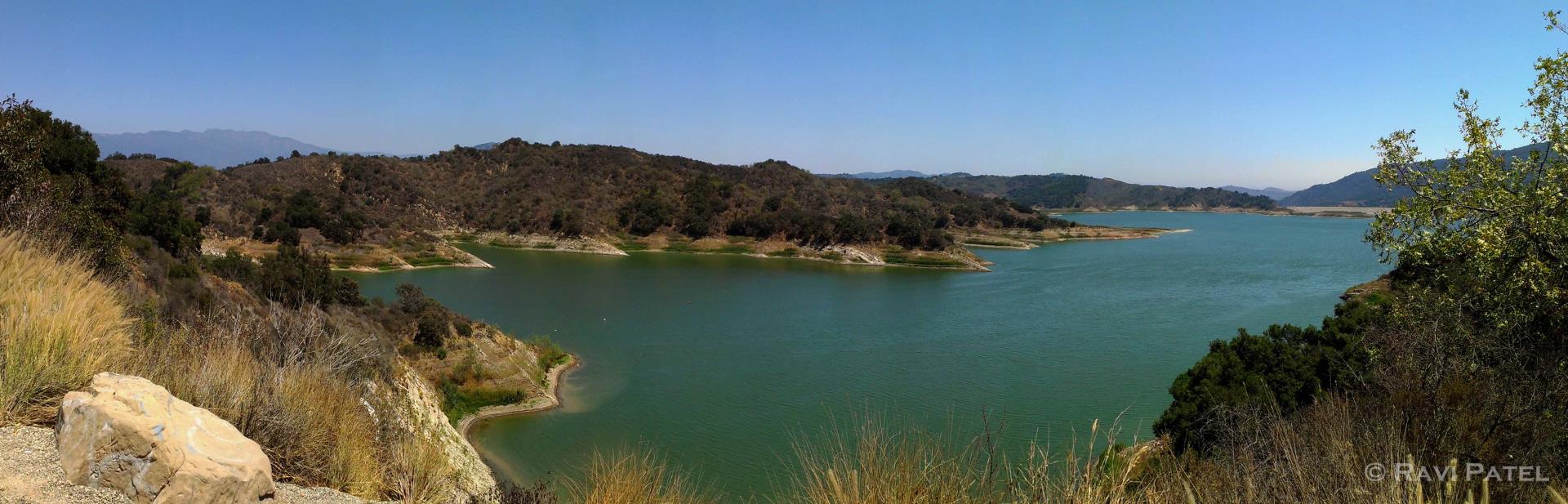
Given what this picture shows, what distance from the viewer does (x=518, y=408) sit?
55.4ft

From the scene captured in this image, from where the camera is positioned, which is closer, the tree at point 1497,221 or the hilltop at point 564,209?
the tree at point 1497,221

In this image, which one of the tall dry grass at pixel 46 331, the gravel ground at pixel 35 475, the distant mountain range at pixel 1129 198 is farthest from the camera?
the distant mountain range at pixel 1129 198

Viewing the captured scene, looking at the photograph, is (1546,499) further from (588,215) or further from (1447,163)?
(588,215)

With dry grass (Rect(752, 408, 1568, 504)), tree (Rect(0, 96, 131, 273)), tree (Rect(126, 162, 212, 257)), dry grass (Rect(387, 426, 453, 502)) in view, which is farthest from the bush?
tree (Rect(126, 162, 212, 257))

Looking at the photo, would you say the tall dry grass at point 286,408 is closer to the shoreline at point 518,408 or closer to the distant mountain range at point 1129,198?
the shoreline at point 518,408

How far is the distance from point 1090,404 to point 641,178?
61.5m

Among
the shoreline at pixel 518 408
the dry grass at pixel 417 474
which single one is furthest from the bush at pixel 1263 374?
the shoreline at pixel 518 408

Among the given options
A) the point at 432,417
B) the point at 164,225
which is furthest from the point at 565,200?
the point at 432,417

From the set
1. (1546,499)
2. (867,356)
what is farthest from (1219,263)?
(1546,499)

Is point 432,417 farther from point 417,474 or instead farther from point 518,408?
point 417,474

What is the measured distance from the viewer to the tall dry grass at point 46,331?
386cm

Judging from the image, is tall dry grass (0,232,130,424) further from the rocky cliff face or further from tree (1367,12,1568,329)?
tree (1367,12,1568,329)

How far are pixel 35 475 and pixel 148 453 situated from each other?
1.27ft

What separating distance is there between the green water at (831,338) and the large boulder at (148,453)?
12.7ft
